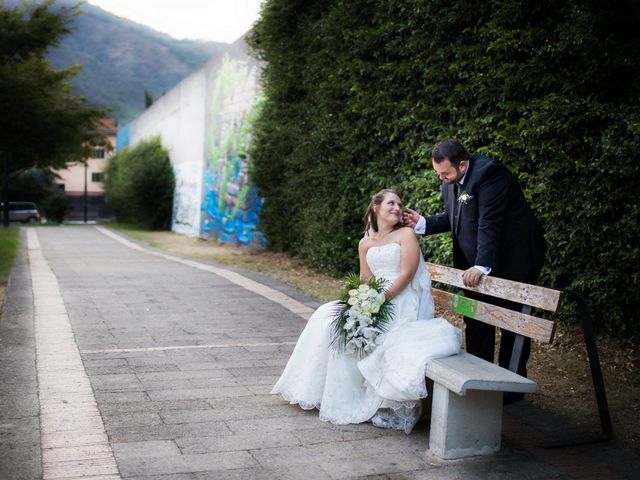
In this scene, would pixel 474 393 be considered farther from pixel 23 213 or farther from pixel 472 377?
pixel 23 213

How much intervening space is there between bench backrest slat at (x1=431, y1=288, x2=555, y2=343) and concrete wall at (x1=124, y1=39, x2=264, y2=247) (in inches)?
470

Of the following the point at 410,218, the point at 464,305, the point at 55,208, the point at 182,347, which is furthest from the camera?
the point at 55,208

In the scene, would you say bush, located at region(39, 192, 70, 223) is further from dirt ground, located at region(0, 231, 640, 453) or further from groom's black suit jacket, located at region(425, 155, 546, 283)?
groom's black suit jacket, located at region(425, 155, 546, 283)

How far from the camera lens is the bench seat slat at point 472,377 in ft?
13.1

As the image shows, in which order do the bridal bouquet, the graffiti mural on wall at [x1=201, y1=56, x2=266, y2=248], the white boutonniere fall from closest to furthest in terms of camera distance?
the bridal bouquet, the white boutonniere, the graffiti mural on wall at [x1=201, y1=56, x2=266, y2=248]

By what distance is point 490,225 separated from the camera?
195 inches

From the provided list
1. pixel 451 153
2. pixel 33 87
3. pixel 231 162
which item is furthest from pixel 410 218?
pixel 231 162

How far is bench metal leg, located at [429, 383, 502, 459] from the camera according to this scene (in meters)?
4.18

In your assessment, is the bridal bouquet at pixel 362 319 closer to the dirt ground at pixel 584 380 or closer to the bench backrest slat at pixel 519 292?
the bench backrest slat at pixel 519 292

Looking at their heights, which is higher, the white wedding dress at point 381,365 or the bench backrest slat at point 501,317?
the bench backrest slat at point 501,317

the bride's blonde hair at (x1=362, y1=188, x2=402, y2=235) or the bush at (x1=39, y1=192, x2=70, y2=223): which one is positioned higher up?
the bride's blonde hair at (x1=362, y1=188, x2=402, y2=235)

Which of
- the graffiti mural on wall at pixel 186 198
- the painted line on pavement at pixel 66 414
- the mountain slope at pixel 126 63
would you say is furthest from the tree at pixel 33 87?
the mountain slope at pixel 126 63

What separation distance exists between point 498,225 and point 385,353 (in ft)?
3.79

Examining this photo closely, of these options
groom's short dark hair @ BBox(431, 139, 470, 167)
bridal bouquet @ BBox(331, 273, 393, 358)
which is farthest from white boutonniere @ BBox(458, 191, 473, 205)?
bridal bouquet @ BBox(331, 273, 393, 358)
